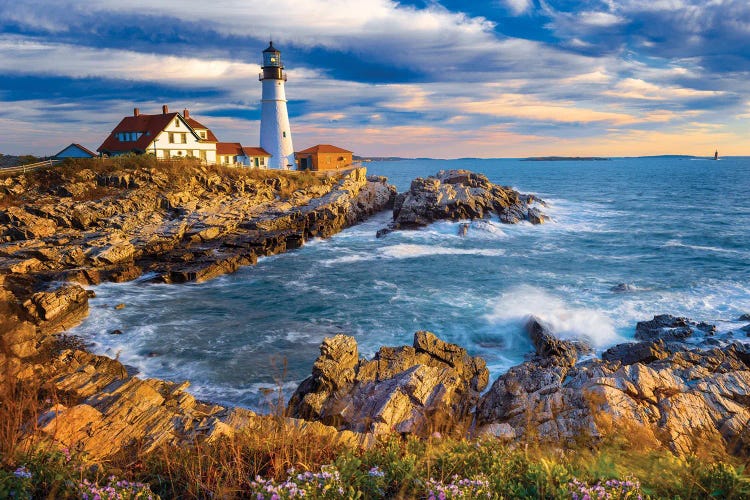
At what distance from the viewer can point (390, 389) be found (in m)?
10.7

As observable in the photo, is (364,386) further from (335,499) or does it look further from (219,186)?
(219,186)

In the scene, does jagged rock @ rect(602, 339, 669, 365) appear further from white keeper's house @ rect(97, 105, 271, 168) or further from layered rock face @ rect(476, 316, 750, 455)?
white keeper's house @ rect(97, 105, 271, 168)

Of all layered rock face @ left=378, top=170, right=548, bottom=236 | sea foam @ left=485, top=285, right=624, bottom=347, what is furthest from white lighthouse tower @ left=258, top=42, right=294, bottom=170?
sea foam @ left=485, top=285, right=624, bottom=347

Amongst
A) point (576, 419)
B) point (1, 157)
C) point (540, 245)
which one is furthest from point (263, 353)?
point (1, 157)

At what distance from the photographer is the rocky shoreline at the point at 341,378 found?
7.62 metres

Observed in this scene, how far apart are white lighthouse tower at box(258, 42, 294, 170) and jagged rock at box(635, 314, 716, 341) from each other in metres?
49.3

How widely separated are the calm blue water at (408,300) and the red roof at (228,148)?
2572 centimetres

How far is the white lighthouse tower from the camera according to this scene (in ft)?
182

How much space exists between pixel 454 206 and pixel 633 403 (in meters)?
37.3

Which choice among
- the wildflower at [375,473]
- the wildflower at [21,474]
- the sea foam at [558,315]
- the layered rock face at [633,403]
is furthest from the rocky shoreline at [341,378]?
the wildflower at [375,473]

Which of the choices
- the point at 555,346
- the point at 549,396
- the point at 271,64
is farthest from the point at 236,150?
the point at 549,396

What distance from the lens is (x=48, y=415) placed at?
6.54 metres

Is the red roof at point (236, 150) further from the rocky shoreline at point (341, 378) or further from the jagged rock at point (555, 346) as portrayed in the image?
the jagged rock at point (555, 346)

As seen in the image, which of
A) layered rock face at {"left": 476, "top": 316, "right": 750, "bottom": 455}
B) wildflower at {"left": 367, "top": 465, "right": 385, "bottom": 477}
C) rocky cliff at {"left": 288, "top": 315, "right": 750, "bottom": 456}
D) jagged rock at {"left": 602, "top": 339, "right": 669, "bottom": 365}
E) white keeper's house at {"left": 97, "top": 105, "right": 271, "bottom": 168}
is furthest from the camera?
white keeper's house at {"left": 97, "top": 105, "right": 271, "bottom": 168}
